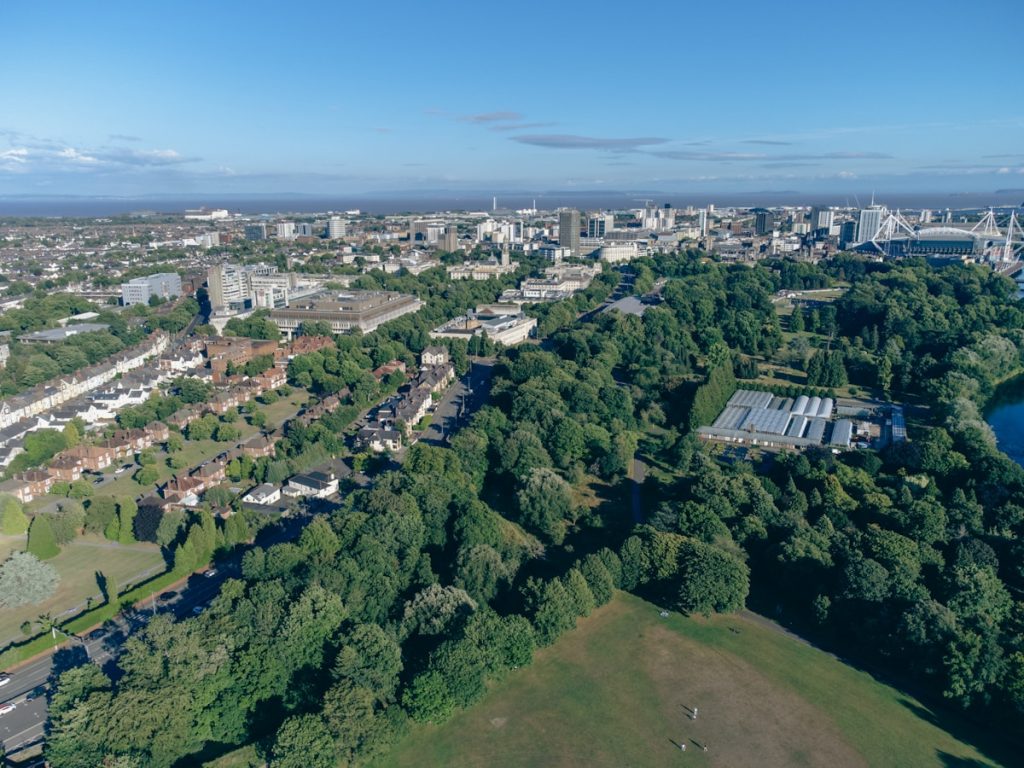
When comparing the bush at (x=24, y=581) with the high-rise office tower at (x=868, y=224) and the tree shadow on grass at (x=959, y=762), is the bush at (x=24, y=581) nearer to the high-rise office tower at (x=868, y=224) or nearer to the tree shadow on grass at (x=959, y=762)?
the tree shadow on grass at (x=959, y=762)

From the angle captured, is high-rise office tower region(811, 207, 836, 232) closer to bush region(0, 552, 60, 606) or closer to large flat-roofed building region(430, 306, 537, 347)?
large flat-roofed building region(430, 306, 537, 347)

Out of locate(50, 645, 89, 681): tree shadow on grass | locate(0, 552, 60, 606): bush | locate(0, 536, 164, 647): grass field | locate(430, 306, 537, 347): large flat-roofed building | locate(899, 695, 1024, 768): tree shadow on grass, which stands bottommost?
locate(0, 536, 164, 647): grass field

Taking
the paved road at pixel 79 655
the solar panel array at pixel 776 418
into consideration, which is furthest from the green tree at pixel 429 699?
the solar panel array at pixel 776 418

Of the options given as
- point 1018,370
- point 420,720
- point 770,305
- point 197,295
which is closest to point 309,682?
point 420,720

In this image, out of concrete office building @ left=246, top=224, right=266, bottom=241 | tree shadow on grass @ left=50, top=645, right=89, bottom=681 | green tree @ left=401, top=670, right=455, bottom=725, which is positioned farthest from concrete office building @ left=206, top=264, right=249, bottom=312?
→ concrete office building @ left=246, top=224, right=266, bottom=241

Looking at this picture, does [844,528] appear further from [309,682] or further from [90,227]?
[90,227]
